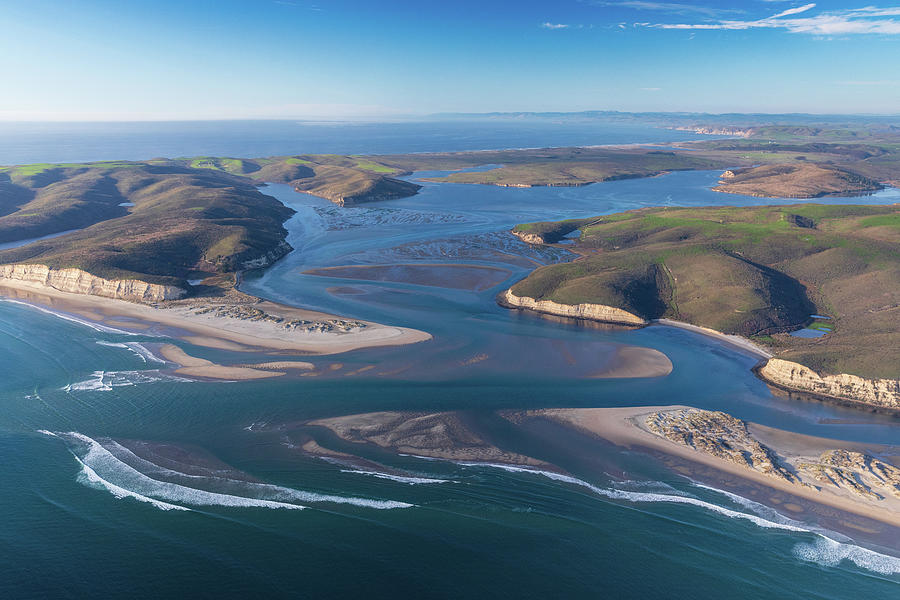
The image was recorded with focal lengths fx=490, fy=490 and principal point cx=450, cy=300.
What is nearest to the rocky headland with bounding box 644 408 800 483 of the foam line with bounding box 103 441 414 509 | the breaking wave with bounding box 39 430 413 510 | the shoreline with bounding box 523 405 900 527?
the shoreline with bounding box 523 405 900 527

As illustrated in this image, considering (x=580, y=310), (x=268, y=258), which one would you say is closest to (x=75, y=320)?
(x=268, y=258)

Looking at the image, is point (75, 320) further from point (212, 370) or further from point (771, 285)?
point (771, 285)

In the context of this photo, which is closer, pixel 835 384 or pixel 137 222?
pixel 835 384

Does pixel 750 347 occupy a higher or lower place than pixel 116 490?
higher

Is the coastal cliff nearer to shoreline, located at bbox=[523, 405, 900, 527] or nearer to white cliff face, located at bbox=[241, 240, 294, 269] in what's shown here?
white cliff face, located at bbox=[241, 240, 294, 269]

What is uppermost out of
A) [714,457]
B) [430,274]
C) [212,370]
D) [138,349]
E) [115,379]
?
[430,274]

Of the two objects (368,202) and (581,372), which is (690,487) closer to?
(581,372)

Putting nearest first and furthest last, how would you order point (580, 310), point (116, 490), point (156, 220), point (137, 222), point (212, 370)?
1. point (116, 490)
2. point (212, 370)
3. point (580, 310)
4. point (137, 222)
5. point (156, 220)

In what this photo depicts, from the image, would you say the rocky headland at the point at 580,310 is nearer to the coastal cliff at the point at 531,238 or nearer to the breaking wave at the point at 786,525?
the breaking wave at the point at 786,525
